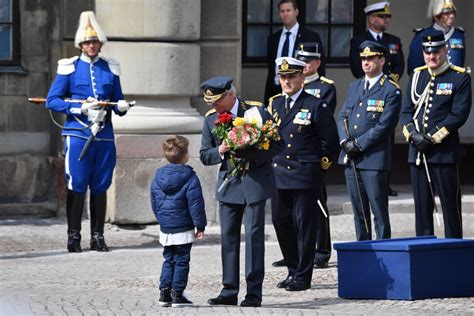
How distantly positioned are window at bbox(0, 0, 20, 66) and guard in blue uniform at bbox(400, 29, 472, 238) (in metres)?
4.66

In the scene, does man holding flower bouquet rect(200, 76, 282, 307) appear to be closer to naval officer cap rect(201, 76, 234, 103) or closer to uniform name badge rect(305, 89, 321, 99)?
naval officer cap rect(201, 76, 234, 103)

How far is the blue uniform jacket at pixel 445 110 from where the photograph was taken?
523 inches

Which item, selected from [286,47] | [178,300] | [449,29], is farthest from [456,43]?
[178,300]

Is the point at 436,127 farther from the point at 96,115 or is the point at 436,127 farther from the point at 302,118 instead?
the point at 96,115

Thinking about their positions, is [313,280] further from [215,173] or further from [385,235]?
[215,173]

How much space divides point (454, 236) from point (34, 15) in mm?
5219

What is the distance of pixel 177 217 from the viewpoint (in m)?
11.6

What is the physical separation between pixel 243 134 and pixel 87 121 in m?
3.53

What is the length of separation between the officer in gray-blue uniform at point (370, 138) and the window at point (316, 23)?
5328mm

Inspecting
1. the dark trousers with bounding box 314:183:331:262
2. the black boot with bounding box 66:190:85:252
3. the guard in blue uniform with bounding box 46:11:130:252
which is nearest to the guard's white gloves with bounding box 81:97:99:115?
the guard in blue uniform with bounding box 46:11:130:252

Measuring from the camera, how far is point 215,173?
1616 centimetres

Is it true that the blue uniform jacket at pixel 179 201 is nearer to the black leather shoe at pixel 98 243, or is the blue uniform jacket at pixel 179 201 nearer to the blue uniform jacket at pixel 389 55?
the black leather shoe at pixel 98 243


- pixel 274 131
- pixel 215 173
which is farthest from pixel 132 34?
pixel 274 131

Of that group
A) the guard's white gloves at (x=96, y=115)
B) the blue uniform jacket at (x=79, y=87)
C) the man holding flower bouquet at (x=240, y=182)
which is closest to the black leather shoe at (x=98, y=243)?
the blue uniform jacket at (x=79, y=87)
